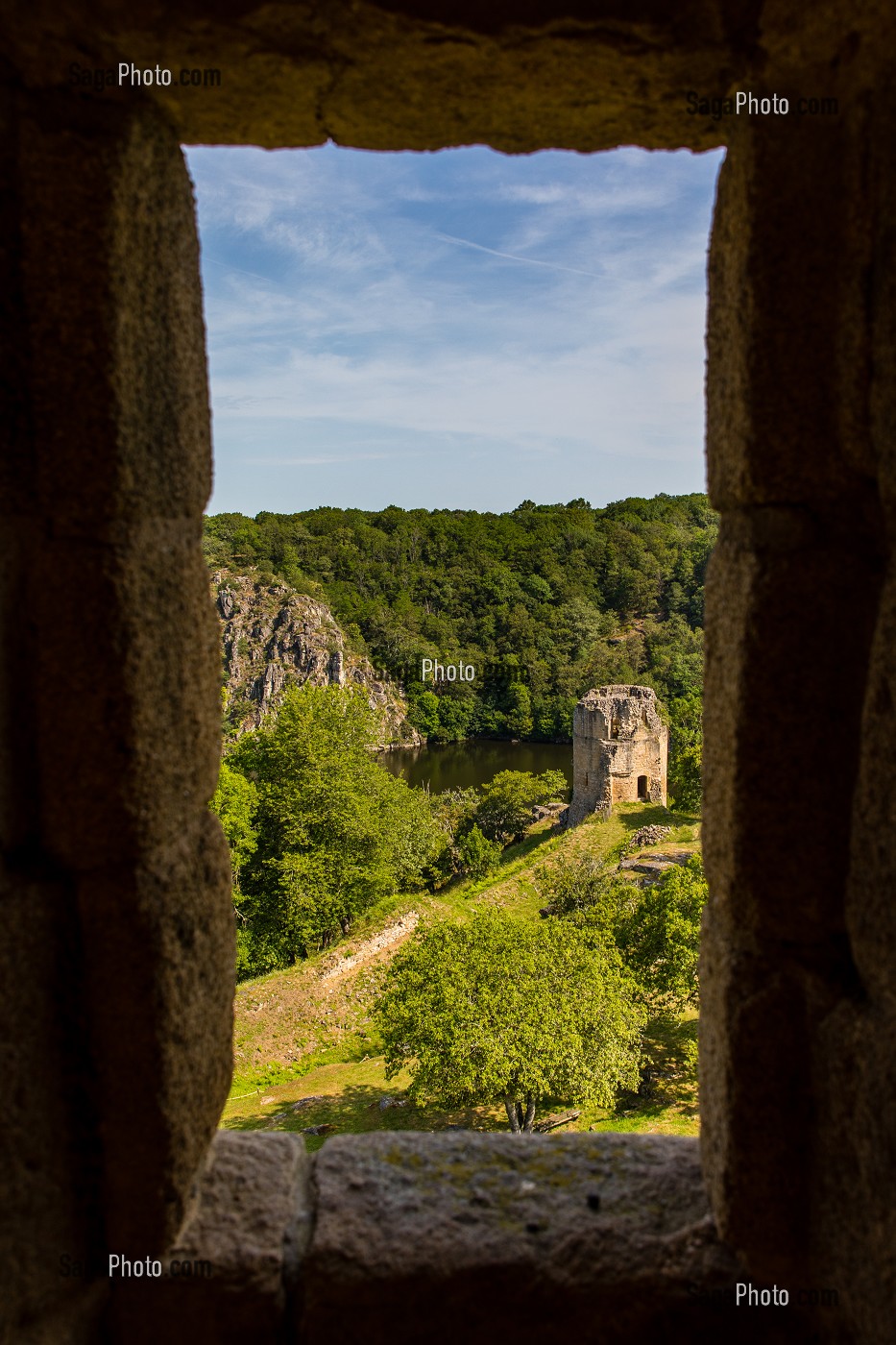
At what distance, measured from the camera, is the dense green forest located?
177 feet

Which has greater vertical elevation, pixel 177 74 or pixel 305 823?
pixel 177 74

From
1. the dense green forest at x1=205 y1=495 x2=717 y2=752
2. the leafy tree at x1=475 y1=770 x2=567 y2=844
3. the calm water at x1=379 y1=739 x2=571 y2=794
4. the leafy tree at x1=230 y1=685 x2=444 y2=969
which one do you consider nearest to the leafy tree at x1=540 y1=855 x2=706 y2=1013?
the leafy tree at x1=230 y1=685 x2=444 y2=969

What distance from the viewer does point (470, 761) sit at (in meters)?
50.7

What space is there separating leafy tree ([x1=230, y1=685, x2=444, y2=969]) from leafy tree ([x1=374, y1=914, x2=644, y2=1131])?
8177 millimetres

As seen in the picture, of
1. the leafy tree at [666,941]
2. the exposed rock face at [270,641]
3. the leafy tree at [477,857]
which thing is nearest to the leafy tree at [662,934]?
the leafy tree at [666,941]

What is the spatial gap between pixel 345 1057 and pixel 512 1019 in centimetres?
486

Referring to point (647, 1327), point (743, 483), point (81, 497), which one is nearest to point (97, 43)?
point (81, 497)

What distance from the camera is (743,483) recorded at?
5.52 ft

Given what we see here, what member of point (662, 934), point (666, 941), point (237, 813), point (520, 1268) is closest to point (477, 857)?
point (237, 813)

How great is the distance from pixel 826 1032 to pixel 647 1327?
2.20ft

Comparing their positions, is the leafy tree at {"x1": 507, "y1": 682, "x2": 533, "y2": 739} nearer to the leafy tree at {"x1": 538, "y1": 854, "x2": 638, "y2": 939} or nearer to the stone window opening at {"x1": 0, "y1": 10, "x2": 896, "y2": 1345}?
the leafy tree at {"x1": 538, "y1": 854, "x2": 638, "y2": 939}

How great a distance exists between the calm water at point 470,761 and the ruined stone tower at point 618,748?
1590 centimetres

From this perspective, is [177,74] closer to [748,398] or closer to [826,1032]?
[748,398]

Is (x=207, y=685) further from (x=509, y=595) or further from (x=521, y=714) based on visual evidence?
(x=509, y=595)
